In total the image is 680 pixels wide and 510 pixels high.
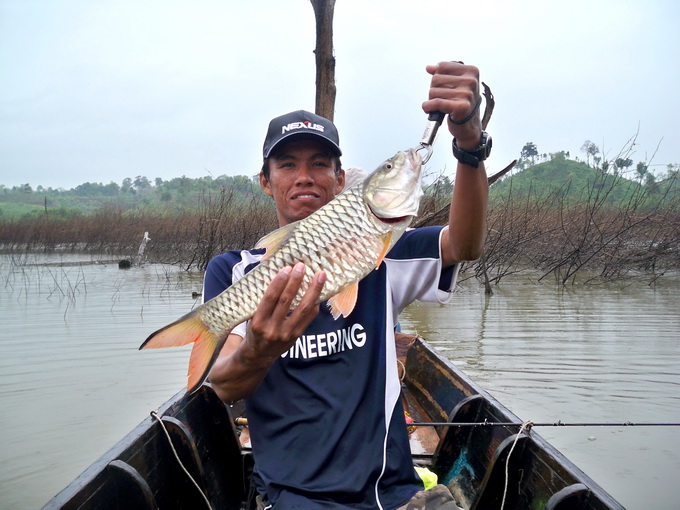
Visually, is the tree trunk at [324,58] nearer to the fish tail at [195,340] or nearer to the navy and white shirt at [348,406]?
the navy and white shirt at [348,406]

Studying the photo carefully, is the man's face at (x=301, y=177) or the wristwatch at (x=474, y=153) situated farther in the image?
the man's face at (x=301, y=177)

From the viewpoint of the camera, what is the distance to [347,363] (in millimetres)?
2244

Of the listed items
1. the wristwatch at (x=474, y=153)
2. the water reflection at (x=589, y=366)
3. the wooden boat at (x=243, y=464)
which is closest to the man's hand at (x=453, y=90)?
the wristwatch at (x=474, y=153)

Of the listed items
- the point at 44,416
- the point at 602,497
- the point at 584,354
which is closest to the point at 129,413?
the point at 44,416

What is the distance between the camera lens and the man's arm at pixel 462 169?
1875 millimetres

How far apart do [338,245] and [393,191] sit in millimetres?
270

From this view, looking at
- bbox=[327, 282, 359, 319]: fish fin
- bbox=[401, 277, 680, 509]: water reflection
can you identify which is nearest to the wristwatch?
bbox=[327, 282, 359, 319]: fish fin

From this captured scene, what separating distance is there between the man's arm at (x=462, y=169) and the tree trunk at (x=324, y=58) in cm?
730

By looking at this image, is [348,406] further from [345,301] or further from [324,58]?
Result: [324,58]

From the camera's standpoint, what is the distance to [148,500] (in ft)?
8.21

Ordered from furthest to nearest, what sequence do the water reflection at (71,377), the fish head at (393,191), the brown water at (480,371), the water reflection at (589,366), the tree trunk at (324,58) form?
the tree trunk at (324,58), the water reflection at (71,377), the brown water at (480,371), the water reflection at (589,366), the fish head at (393,191)

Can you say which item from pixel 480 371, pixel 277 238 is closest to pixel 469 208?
pixel 277 238

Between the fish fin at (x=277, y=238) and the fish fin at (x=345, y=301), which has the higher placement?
the fish fin at (x=277, y=238)

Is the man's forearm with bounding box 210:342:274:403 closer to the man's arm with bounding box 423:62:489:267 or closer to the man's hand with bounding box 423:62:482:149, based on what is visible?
the man's arm with bounding box 423:62:489:267
